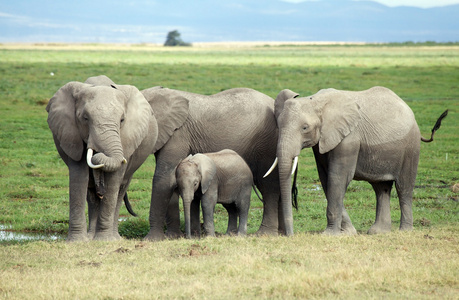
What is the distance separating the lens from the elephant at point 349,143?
931 cm

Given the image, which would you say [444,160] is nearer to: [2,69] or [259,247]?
[259,247]

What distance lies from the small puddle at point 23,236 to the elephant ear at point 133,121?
1.90 meters

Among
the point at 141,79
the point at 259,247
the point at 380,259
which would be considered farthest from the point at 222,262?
the point at 141,79

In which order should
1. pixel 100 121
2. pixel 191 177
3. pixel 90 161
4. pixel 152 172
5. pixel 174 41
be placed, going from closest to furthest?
pixel 90 161 → pixel 100 121 → pixel 191 177 → pixel 152 172 → pixel 174 41

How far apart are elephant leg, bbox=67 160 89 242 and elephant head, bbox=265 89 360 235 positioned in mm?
2402

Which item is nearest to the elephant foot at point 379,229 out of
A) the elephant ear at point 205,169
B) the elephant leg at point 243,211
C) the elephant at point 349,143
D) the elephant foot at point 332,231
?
the elephant at point 349,143

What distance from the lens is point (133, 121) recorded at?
917 cm

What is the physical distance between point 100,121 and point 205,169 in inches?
64.4

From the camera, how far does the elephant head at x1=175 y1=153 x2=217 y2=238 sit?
30.6 ft

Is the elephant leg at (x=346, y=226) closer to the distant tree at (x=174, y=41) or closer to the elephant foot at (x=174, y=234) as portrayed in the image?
the elephant foot at (x=174, y=234)

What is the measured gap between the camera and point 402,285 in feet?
22.4

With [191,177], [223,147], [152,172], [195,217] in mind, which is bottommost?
[152,172]

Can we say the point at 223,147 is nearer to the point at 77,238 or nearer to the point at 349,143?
the point at 349,143

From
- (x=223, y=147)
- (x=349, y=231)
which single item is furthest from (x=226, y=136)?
(x=349, y=231)
